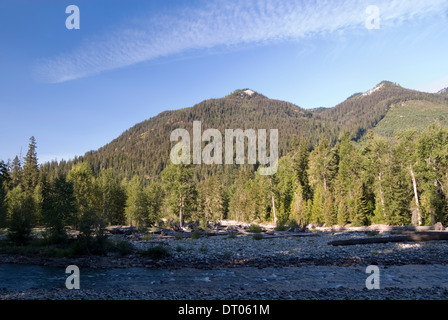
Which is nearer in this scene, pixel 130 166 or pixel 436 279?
pixel 436 279

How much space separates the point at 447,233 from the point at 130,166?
192784mm

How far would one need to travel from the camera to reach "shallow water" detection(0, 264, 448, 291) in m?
11.8

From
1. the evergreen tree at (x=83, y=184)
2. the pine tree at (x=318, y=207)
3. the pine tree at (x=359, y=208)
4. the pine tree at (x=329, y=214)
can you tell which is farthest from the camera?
the pine tree at (x=318, y=207)

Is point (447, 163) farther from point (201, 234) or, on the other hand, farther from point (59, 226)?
point (59, 226)

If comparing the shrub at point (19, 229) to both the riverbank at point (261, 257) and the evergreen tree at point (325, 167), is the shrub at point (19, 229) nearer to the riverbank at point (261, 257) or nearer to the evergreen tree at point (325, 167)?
the riverbank at point (261, 257)

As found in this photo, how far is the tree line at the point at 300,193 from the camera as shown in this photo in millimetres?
27891

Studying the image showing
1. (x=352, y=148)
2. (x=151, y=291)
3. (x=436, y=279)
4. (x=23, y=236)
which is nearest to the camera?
(x=151, y=291)

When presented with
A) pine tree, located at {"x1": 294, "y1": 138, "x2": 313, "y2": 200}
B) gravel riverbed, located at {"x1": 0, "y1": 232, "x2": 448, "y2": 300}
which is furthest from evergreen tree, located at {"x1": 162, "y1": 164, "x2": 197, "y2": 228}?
pine tree, located at {"x1": 294, "y1": 138, "x2": 313, "y2": 200}

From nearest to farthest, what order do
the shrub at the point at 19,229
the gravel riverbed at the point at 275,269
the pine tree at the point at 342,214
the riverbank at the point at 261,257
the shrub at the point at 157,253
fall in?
1. the gravel riverbed at the point at 275,269
2. the riverbank at the point at 261,257
3. the shrub at the point at 157,253
4. the shrub at the point at 19,229
5. the pine tree at the point at 342,214

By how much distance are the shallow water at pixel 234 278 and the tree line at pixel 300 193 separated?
19.0 feet

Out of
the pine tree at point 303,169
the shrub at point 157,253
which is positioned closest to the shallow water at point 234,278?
the shrub at point 157,253

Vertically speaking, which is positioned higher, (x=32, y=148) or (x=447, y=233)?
(x=32, y=148)

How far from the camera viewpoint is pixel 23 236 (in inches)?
935
